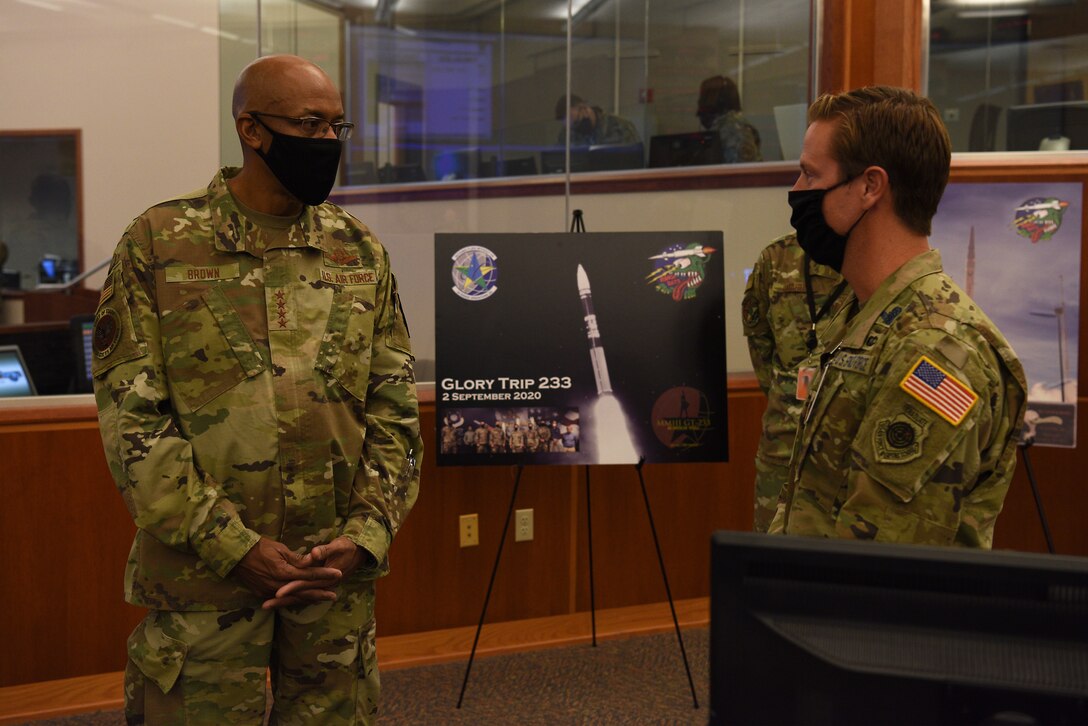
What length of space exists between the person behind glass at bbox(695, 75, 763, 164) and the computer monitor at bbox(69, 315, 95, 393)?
263 cm

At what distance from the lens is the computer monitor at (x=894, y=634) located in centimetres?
72

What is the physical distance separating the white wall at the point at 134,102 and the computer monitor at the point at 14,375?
16.7 inches

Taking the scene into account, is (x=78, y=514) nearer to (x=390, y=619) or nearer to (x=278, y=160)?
(x=390, y=619)

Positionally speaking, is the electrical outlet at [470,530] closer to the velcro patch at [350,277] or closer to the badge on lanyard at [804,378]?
the badge on lanyard at [804,378]

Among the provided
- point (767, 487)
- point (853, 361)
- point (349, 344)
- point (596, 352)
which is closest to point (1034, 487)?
point (767, 487)

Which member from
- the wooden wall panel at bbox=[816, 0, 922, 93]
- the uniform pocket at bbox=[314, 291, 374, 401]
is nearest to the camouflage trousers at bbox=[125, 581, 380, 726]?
the uniform pocket at bbox=[314, 291, 374, 401]

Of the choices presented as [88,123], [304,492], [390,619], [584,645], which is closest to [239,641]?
[304,492]

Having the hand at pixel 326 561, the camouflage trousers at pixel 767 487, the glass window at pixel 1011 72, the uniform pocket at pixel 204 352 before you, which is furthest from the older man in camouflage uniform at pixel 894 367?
the glass window at pixel 1011 72

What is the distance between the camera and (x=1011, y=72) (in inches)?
181

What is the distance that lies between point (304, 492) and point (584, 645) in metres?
2.10

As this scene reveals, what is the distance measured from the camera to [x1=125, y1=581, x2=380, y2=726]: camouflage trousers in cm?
183

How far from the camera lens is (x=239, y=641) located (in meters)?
1.87

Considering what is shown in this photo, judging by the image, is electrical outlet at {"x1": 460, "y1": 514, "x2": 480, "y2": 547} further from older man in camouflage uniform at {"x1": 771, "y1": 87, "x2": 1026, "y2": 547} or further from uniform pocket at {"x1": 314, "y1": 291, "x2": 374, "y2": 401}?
older man in camouflage uniform at {"x1": 771, "y1": 87, "x2": 1026, "y2": 547}

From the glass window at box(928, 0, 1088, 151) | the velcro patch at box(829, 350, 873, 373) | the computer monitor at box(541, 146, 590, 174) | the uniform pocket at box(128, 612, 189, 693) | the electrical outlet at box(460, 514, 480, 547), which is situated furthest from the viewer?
the glass window at box(928, 0, 1088, 151)
